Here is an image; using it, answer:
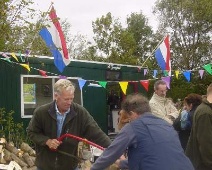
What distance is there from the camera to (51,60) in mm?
10352

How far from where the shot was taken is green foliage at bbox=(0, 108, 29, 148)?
368 inches

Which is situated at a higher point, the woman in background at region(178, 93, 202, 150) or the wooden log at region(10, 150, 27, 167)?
the woman in background at region(178, 93, 202, 150)

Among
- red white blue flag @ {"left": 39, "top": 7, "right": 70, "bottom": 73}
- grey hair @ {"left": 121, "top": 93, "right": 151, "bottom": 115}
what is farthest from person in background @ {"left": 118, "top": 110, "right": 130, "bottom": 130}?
red white blue flag @ {"left": 39, "top": 7, "right": 70, "bottom": 73}

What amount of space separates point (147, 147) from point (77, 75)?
316 inches

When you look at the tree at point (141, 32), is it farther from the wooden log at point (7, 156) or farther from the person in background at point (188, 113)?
the person in background at point (188, 113)

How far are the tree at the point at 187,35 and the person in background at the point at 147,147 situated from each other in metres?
23.6

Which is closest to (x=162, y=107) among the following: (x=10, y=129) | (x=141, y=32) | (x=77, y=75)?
(x=10, y=129)

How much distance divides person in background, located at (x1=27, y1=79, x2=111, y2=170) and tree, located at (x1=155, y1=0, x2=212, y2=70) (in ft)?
74.5

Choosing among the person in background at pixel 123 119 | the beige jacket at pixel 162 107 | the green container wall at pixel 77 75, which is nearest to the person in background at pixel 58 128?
the person in background at pixel 123 119

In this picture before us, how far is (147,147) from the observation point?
9.53 feet

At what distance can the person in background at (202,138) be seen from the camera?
4039 millimetres

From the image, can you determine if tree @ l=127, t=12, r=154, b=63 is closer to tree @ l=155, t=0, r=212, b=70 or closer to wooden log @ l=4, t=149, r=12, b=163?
tree @ l=155, t=0, r=212, b=70

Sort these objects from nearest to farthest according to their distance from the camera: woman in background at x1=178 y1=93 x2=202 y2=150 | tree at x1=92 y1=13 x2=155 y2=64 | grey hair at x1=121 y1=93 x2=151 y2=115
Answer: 1. grey hair at x1=121 y1=93 x2=151 y2=115
2. woman in background at x1=178 y1=93 x2=202 y2=150
3. tree at x1=92 y1=13 x2=155 y2=64

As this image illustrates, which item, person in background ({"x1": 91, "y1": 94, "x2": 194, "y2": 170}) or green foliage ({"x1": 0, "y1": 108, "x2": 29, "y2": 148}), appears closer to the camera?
person in background ({"x1": 91, "y1": 94, "x2": 194, "y2": 170})
